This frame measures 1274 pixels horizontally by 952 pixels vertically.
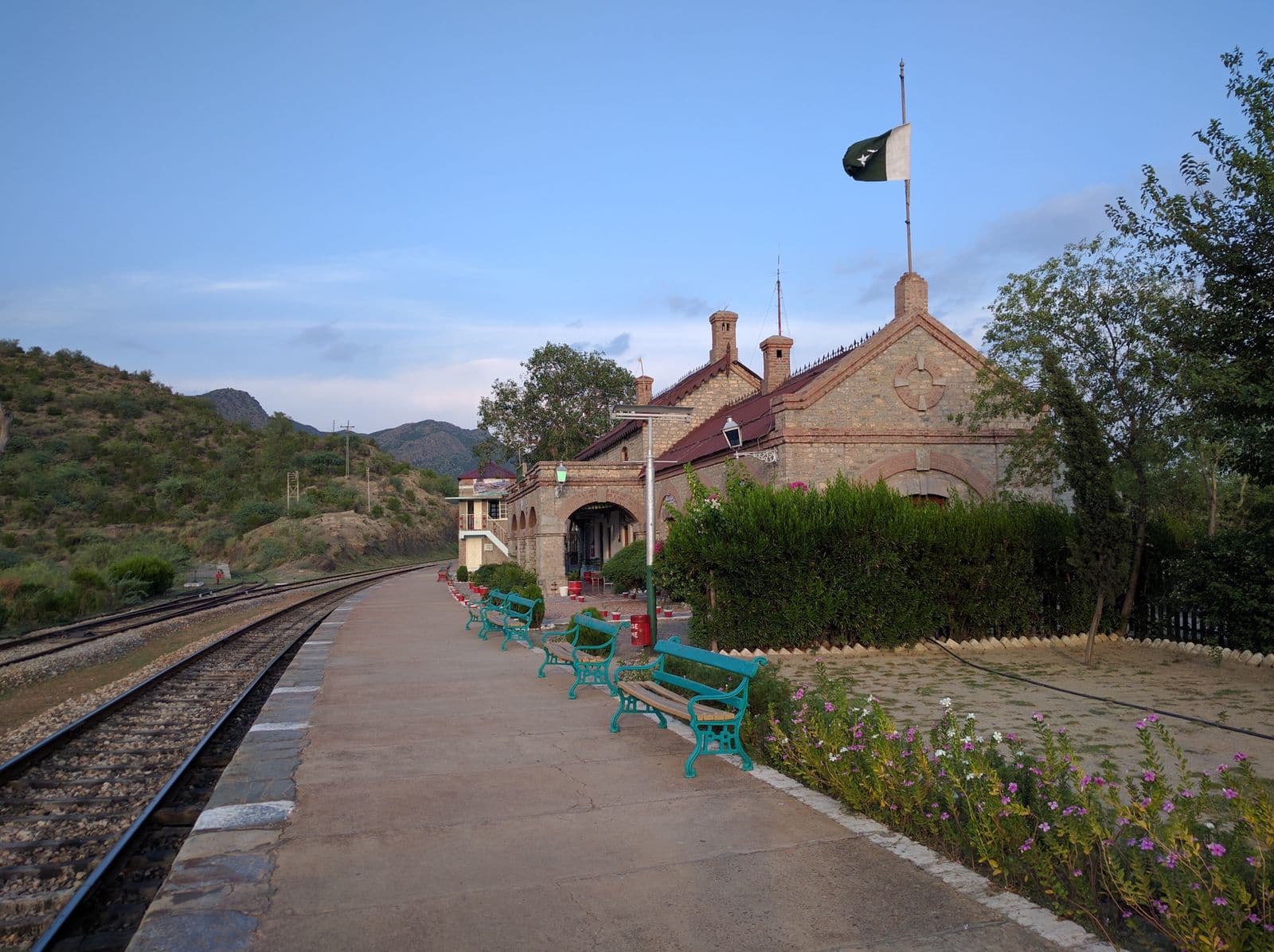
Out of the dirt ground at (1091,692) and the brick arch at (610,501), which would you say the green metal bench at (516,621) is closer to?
the dirt ground at (1091,692)

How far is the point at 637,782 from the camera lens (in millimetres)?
6469

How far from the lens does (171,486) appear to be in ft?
236

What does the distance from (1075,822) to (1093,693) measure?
24.3ft

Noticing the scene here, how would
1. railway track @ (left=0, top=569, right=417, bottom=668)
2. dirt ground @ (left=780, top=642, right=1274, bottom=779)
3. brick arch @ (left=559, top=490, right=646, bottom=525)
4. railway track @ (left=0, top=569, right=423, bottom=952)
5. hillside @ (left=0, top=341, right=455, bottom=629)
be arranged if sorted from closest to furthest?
railway track @ (left=0, top=569, right=423, bottom=952)
dirt ground @ (left=780, top=642, right=1274, bottom=779)
railway track @ (left=0, top=569, right=417, bottom=668)
brick arch @ (left=559, top=490, right=646, bottom=525)
hillside @ (left=0, top=341, right=455, bottom=629)

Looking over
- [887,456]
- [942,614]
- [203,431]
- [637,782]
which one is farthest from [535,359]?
[203,431]

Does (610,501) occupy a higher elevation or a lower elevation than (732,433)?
lower

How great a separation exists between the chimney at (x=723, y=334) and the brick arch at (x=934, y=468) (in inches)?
607

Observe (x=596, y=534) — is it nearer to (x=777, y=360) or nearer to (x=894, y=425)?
(x=777, y=360)

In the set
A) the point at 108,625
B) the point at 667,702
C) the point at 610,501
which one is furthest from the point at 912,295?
the point at 108,625

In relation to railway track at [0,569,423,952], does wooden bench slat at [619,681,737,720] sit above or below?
above

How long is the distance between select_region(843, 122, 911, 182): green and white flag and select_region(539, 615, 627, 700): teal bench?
1220 centimetres

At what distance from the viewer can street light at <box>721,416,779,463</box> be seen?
17.5 meters

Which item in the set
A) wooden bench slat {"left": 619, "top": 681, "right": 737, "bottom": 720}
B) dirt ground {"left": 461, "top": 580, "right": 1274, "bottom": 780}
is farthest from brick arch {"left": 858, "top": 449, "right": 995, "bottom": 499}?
wooden bench slat {"left": 619, "top": 681, "right": 737, "bottom": 720}

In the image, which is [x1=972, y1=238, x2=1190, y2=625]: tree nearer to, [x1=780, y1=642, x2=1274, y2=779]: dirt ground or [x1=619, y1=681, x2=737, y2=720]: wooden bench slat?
[x1=780, y1=642, x2=1274, y2=779]: dirt ground
